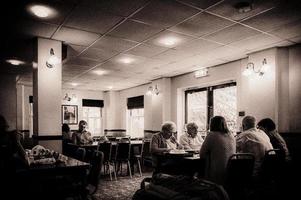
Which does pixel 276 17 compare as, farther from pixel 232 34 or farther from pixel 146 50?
pixel 146 50

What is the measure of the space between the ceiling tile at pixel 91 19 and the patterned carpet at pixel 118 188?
3012 millimetres

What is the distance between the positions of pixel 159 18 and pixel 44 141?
331 cm

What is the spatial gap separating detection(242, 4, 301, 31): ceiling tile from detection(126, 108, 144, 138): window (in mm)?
8147

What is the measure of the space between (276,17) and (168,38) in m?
1.99

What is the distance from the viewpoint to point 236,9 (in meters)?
3.95

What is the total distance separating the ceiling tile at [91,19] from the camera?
3986mm

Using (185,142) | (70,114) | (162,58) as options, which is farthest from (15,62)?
(70,114)

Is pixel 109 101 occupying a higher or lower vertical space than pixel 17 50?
lower

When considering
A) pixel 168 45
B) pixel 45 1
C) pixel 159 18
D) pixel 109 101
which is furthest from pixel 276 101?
pixel 109 101

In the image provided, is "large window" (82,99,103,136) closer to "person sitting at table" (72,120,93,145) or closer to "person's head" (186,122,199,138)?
"person sitting at table" (72,120,93,145)

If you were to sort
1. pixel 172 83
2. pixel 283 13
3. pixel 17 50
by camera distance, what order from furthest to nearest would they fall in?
pixel 172 83
pixel 17 50
pixel 283 13

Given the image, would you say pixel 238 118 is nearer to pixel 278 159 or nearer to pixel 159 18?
pixel 278 159

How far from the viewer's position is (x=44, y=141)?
523cm

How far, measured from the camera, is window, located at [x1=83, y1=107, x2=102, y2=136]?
526 inches
